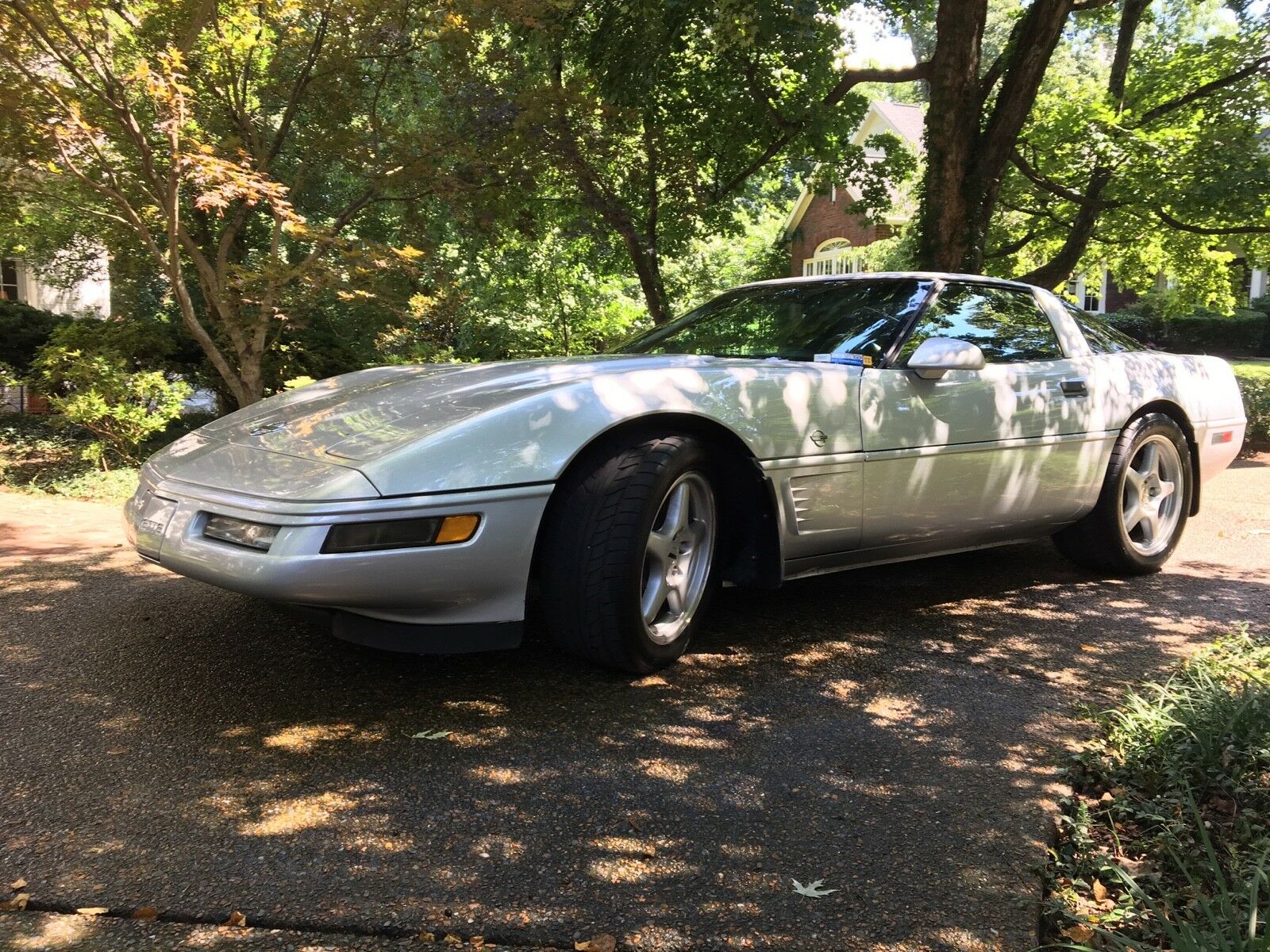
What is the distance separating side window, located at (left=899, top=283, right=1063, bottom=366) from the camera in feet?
13.5

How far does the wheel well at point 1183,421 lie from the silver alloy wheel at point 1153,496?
129 mm

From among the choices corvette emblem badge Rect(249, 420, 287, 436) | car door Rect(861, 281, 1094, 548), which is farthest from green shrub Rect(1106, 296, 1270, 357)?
corvette emblem badge Rect(249, 420, 287, 436)

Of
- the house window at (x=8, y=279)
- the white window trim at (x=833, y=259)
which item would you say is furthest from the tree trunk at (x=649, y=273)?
the white window trim at (x=833, y=259)

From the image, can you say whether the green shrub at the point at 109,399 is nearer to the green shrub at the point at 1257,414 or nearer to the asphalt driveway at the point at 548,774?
the asphalt driveway at the point at 548,774

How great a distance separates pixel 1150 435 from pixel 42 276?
1242 cm

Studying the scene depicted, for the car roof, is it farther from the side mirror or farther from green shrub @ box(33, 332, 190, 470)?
green shrub @ box(33, 332, 190, 470)

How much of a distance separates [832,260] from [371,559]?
23.6 m

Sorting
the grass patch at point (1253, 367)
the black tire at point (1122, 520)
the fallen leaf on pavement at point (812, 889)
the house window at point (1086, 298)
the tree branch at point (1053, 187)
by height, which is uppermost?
the house window at point (1086, 298)

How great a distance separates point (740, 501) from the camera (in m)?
3.48

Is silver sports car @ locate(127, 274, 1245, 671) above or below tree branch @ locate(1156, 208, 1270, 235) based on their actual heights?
below

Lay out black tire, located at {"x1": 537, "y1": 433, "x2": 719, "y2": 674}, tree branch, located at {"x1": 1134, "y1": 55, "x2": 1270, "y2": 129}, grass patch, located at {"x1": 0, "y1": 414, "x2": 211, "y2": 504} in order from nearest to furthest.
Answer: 1. black tire, located at {"x1": 537, "y1": 433, "x2": 719, "y2": 674}
2. grass patch, located at {"x1": 0, "y1": 414, "x2": 211, "y2": 504}
3. tree branch, located at {"x1": 1134, "y1": 55, "x2": 1270, "y2": 129}

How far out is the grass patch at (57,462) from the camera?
6.93 metres

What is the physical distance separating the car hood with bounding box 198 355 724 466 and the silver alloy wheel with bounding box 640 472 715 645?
1.57ft

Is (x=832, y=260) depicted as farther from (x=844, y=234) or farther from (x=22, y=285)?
(x=22, y=285)
